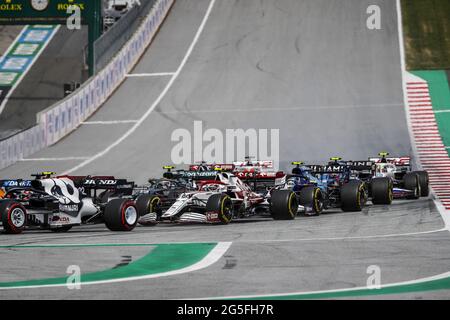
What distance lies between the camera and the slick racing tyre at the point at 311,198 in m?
22.1

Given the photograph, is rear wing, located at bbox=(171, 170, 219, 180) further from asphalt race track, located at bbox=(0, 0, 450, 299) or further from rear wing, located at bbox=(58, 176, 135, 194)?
rear wing, located at bbox=(58, 176, 135, 194)

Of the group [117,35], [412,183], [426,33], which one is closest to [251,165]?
[412,183]

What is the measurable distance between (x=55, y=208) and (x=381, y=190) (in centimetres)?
974

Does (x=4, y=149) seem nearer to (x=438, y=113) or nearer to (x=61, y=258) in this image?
(x=438, y=113)

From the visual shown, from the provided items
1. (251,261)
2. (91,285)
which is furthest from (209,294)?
(251,261)

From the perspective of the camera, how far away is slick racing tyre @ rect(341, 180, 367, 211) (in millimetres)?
22938

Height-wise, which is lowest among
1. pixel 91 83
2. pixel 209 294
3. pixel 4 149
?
pixel 209 294

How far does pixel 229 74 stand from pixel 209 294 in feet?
125

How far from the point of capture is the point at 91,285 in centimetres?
1110

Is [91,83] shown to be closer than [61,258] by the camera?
No

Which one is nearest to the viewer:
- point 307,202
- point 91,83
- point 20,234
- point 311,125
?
point 20,234

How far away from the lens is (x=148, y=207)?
68.9ft

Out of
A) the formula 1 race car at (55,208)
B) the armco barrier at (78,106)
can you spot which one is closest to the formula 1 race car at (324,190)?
the formula 1 race car at (55,208)

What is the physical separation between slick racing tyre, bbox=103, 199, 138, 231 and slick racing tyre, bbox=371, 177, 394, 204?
27.1 feet
